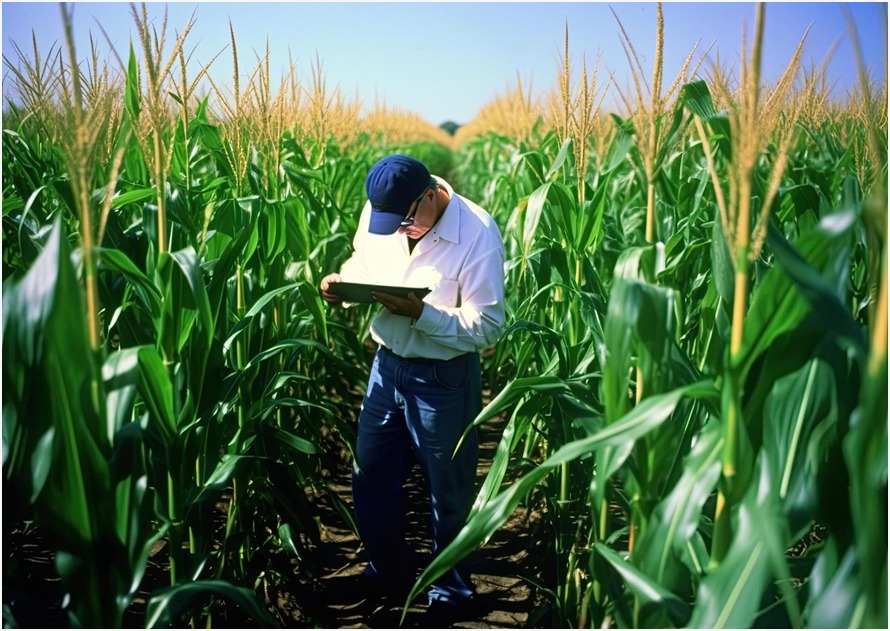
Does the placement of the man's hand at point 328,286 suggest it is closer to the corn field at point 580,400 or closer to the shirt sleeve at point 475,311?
the corn field at point 580,400

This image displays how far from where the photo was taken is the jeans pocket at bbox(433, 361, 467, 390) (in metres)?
2.82

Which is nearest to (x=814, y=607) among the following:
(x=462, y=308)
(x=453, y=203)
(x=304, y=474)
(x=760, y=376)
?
(x=760, y=376)

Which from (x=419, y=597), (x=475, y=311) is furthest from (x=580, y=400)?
(x=419, y=597)

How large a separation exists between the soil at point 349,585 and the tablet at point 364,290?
1.01 m

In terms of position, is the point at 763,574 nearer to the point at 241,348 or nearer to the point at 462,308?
the point at 462,308

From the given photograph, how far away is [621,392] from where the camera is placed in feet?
5.47

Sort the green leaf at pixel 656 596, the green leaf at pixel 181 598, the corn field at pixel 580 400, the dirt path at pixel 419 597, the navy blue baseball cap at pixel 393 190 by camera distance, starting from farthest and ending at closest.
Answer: the dirt path at pixel 419 597
the navy blue baseball cap at pixel 393 190
the green leaf at pixel 181 598
the green leaf at pixel 656 596
the corn field at pixel 580 400

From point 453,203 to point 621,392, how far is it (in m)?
1.34

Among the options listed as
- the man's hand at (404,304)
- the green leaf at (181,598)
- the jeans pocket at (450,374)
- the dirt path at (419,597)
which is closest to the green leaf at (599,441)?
the green leaf at (181,598)

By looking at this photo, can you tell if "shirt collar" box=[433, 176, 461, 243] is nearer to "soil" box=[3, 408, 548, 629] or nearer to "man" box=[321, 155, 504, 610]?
"man" box=[321, 155, 504, 610]

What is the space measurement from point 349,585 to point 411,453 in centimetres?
63

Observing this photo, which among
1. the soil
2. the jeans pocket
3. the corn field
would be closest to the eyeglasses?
the corn field

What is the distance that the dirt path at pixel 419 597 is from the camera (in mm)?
2932

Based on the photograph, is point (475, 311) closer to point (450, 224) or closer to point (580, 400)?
point (450, 224)
